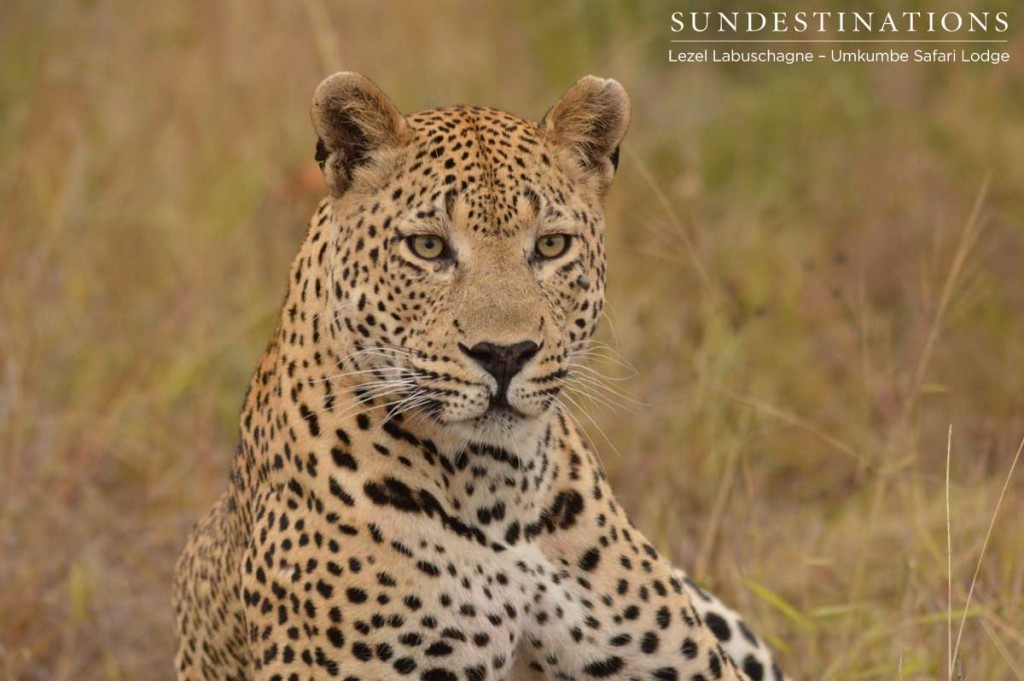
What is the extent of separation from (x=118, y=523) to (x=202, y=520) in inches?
63.6

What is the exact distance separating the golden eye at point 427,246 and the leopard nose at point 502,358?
33cm

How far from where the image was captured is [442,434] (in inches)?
183

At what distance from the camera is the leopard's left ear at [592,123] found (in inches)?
196

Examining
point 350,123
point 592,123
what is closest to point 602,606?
point 592,123

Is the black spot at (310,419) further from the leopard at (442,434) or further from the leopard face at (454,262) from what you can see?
the leopard face at (454,262)

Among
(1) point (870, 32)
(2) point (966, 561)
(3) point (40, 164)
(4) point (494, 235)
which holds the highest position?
(1) point (870, 32)

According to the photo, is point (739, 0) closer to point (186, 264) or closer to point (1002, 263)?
point (1002, 263)

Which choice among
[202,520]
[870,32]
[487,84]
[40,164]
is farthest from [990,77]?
[202,520]

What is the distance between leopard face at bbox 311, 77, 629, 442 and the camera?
14.5 ft

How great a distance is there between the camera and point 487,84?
1098cm

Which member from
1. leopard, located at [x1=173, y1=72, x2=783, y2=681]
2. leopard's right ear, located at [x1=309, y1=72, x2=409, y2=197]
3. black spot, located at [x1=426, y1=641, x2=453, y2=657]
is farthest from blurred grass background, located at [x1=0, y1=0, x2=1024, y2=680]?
black spot, located at [x1=426, y1=641, x2=453, y2=657]

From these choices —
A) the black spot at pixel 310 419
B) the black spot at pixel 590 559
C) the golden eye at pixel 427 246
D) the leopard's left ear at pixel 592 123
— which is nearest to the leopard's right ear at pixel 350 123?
the golden eye at pixel 427 246

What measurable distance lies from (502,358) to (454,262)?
14.6 inches

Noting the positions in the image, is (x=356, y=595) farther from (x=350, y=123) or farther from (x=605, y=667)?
(x=350, y=123)
